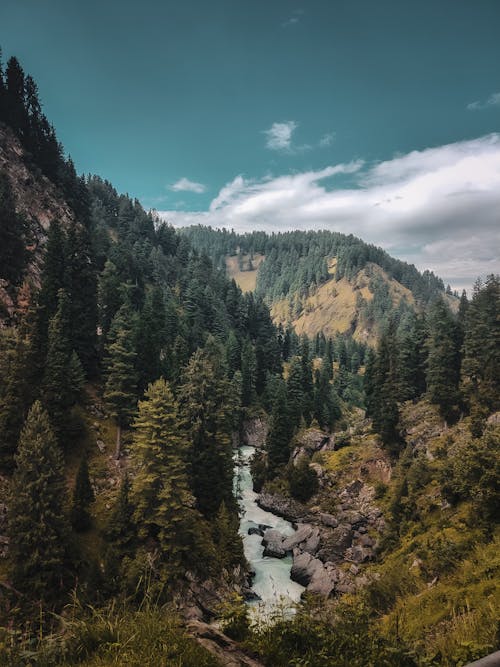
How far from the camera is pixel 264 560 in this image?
52156mm

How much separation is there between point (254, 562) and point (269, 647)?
49.2 m

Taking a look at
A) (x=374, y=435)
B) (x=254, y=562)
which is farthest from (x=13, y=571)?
(x=374, y=435)

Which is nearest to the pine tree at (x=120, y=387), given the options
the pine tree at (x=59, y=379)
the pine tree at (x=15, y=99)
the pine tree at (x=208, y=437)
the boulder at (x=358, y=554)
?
the pine tree at (x=59, y=379)

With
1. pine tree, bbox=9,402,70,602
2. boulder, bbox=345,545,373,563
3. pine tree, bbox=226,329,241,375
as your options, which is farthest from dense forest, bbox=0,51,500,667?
boulder, bbox=345,545,373,563

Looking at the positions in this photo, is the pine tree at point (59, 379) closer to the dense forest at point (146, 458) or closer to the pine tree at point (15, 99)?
the dense forest at point (146, 458)

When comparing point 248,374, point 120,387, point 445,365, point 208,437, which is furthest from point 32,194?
point 445,365

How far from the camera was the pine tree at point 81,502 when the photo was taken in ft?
137

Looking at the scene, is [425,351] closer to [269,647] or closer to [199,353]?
[199,353]

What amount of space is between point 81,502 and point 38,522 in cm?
804

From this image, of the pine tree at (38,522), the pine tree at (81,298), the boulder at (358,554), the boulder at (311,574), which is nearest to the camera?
the pine tree at (38,522)

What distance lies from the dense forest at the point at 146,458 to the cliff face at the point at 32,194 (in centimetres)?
118

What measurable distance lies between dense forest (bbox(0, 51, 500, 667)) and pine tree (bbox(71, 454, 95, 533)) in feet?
0.61

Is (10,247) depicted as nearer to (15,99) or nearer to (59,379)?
(59,379)

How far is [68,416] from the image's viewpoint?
53.7 m
